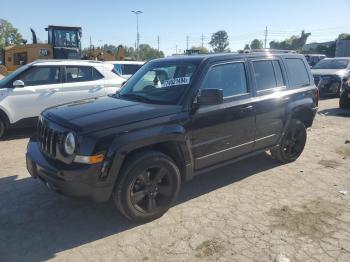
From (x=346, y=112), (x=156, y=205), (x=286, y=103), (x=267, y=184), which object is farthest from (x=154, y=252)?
(x=346, y=112)

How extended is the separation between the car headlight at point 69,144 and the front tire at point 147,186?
1.88ft

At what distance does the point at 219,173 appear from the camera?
574 cm

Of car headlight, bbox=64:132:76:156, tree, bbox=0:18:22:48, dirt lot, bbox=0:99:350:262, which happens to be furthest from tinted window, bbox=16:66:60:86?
tree, bbox=0:18:22:48

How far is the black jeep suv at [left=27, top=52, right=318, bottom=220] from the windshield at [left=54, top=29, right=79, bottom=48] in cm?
1584

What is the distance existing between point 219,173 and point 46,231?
2836 mm

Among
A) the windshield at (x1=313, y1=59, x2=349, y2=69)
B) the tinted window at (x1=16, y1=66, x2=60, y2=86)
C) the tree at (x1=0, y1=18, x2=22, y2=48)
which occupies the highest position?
the tree at (x1=0, y1=18, x2=22, y2=48)

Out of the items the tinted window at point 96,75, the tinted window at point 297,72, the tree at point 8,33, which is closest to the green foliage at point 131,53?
the tinted window at point 96,75

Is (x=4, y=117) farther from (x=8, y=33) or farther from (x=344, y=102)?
(x=8, y=33)

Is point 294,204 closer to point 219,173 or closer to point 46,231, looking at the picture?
point 219,173

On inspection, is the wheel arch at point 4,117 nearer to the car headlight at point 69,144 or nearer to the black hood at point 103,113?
the black hood at point 103,113

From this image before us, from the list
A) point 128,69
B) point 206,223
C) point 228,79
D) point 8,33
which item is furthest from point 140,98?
point 8,33

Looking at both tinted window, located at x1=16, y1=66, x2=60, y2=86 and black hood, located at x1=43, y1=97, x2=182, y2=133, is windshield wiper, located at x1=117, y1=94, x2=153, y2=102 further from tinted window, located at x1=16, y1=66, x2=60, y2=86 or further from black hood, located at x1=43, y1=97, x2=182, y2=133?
tinted window, located at x1=16, y1=66, x2=60, y2=86

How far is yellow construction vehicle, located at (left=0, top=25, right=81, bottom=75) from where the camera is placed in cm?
1900

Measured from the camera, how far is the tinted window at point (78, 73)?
28.1 feet
